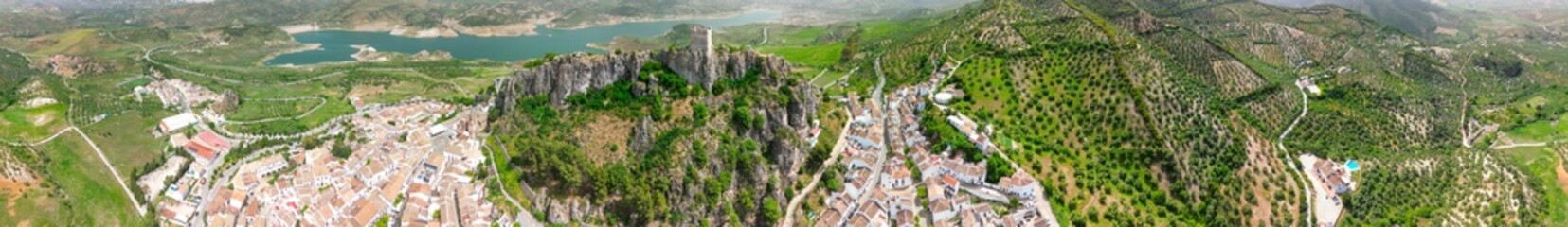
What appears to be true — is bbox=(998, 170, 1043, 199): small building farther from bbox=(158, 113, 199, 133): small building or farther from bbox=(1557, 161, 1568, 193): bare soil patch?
bbox=(158, 113, 199, 133): small building

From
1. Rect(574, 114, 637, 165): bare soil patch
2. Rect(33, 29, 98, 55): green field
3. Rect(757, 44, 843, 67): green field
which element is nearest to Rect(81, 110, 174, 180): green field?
Rect(574, 114, 637, 165): bare soil patch

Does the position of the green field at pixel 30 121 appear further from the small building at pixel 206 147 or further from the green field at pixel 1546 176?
the green field at pixel 1546 176

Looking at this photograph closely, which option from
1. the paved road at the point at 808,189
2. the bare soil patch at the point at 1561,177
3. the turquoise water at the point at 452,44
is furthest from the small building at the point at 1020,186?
the turquoise water at the point at 452,44

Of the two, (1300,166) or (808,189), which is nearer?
(808,189)

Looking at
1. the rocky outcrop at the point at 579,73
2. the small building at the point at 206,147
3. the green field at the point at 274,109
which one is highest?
the rocky outcrop at the point at 579,73

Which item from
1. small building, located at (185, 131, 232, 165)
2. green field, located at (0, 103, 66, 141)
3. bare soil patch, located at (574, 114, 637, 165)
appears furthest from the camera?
green field, located at (0, 103, 66, 141)

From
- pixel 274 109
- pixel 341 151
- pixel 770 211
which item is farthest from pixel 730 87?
pixel 274 109

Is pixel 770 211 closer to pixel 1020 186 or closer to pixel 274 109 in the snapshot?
pixel 1020 186

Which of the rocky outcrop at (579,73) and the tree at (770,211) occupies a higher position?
the rocky outcrop at (579,73)

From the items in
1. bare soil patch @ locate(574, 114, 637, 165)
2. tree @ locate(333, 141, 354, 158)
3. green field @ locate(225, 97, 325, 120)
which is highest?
bare soil patch @ locate(574, 114, 637, 165)

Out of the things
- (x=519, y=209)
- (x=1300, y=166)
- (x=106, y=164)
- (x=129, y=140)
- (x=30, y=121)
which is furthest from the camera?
(x=30, y=121)
